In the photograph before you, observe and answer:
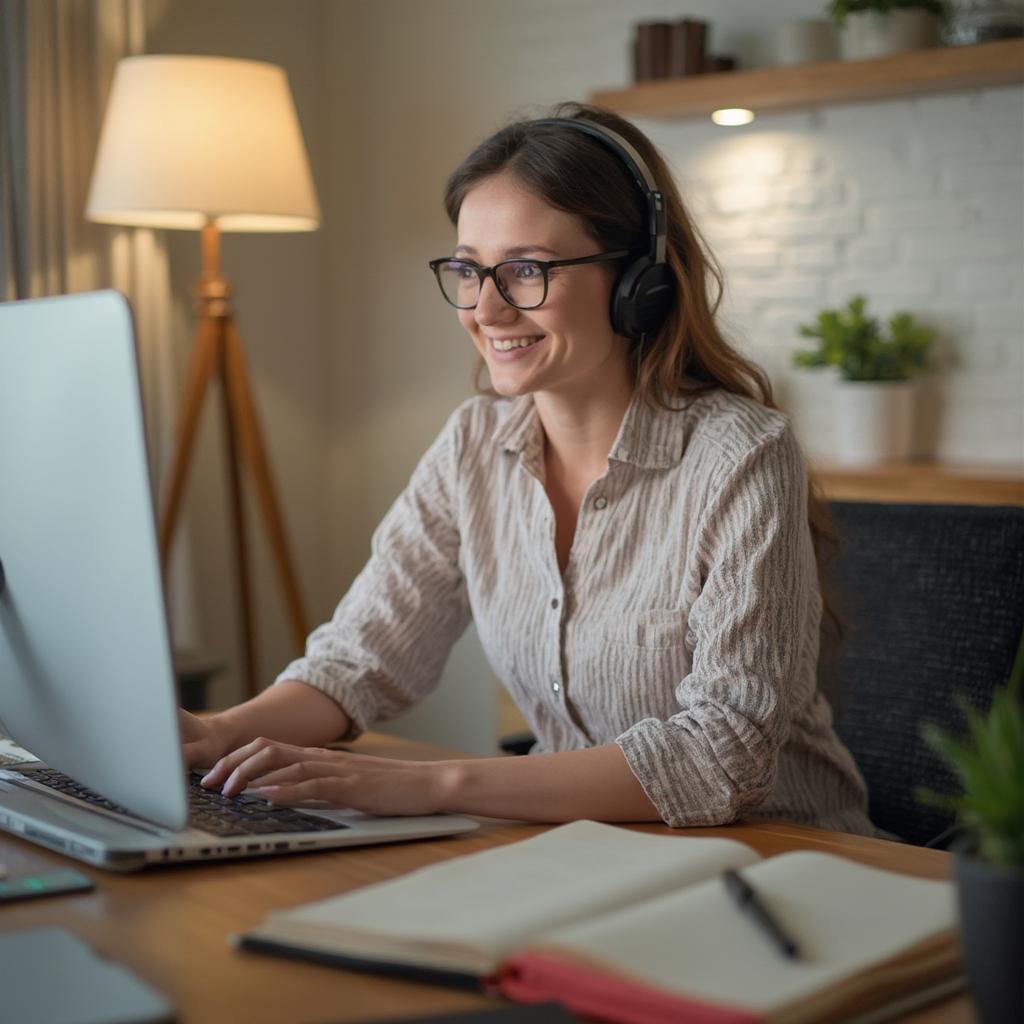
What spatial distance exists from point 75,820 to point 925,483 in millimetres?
2135

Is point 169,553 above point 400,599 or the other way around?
the other way around

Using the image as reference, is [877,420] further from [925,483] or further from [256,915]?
[256,915]

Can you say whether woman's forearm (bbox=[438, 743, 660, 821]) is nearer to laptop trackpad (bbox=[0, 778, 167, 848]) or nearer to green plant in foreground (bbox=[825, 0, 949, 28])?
laptop trackpad (bbox=[0, 778, 167, 848])

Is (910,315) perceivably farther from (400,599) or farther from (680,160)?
(400,599)

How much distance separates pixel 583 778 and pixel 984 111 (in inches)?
95.7

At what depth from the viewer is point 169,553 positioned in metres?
3.52

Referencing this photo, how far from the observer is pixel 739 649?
4.41 feet

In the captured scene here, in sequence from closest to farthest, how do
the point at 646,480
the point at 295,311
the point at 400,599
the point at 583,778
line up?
the point at 583,778 → the point at 646,480 → the point at 400,599 → the point at 295,311

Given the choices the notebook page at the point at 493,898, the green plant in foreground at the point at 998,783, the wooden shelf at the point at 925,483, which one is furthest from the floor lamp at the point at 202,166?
the green plant in foreground at the point at 998,783

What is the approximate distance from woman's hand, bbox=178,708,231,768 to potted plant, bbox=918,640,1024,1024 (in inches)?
33.3

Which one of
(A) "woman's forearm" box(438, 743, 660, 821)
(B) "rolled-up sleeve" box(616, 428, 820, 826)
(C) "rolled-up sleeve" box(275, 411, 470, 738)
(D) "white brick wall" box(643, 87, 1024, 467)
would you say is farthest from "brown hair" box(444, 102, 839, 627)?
(D) "white brick wall" box(643, 87, 1024, 467)

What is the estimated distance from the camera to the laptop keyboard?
1.10 meters

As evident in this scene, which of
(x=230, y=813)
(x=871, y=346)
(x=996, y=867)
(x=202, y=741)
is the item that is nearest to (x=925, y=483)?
(x=871, y=346)

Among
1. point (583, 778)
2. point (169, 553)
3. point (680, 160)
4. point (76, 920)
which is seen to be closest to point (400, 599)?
point (583, 778)
